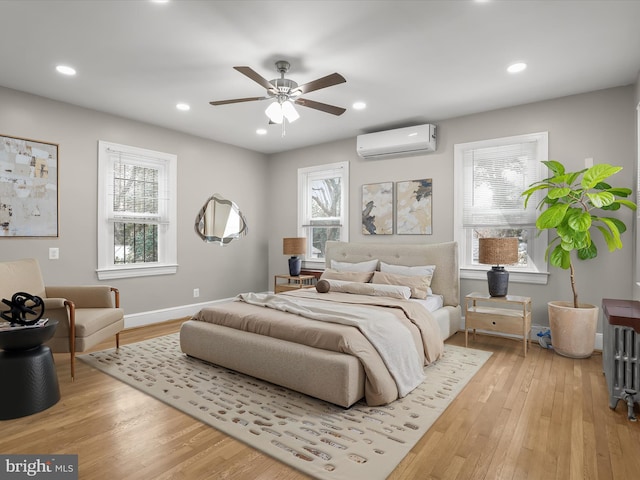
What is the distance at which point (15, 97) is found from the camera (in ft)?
12.3

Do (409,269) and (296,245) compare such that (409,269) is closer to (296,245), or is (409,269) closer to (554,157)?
(296,245)

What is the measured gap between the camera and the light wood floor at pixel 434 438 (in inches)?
72.0

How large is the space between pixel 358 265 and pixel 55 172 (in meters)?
3.72

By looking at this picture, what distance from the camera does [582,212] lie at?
342 cm

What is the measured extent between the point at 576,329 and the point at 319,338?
261 centimetres

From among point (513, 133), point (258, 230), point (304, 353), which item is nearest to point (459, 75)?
point (513, 133)

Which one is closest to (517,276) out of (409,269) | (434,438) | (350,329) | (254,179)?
(409,269)

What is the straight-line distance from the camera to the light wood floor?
1828 mm

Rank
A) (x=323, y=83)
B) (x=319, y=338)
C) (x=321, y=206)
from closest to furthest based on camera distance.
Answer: (x=319, y=338) → (x=323, y=83) → (x=321, y=206)

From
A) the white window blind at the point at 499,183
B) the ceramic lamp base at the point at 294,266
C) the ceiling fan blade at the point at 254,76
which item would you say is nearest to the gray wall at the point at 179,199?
the ceramic lamp base at the point at 294,266

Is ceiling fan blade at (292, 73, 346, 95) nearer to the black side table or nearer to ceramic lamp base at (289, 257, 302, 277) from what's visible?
the black side table

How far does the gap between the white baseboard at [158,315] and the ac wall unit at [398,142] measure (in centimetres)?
333

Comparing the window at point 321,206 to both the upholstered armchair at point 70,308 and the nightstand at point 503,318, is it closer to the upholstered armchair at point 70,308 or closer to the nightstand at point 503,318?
the nightstand at point 503,318

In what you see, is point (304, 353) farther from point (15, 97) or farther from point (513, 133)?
point (15, 97)
